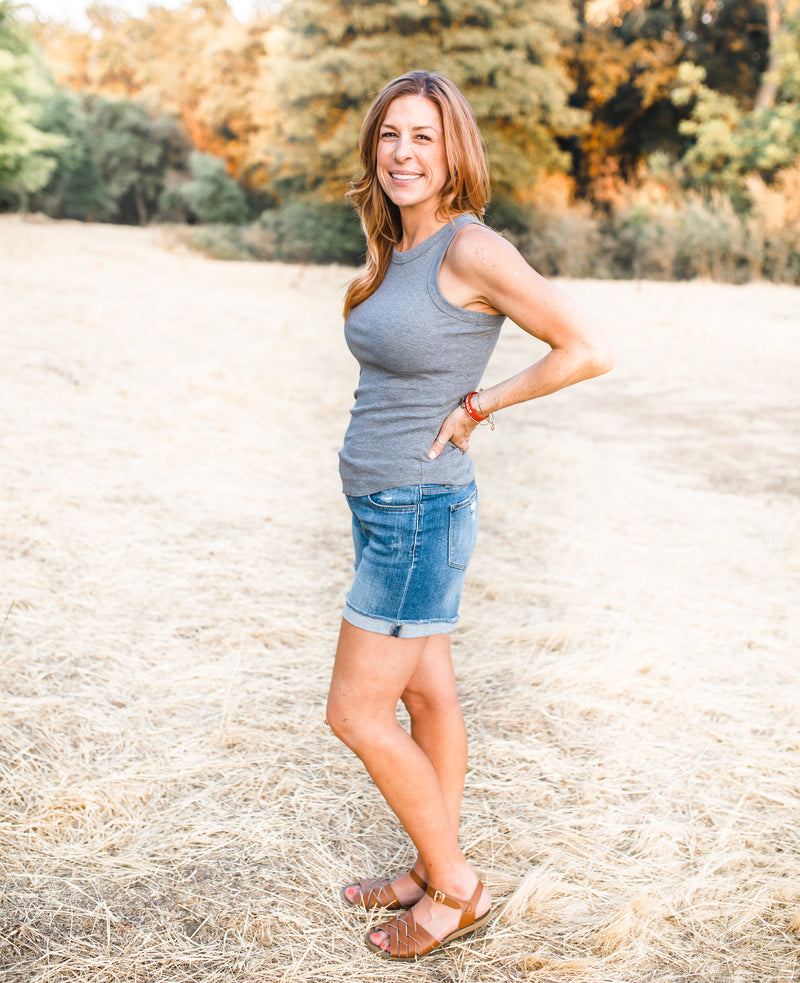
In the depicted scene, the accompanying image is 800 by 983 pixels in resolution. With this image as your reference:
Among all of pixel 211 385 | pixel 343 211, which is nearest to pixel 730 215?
pixel 343 211

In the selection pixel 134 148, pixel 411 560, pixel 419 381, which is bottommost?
pixel 411 560

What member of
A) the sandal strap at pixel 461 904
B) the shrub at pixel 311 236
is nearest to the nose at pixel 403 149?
the sandal strap at pixel 461 904

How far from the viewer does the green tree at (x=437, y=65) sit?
59.2ft

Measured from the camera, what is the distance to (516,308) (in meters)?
1.57

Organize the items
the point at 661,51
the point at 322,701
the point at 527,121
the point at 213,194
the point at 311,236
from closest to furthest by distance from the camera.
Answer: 1. the point at 322,701
2. the point at 527,121
3. the point at 311,236
4. the point at 661,51
5. the point at 213,194

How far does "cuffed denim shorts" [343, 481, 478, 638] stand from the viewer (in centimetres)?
165

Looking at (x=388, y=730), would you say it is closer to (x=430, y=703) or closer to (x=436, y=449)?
(x=430, y=703)

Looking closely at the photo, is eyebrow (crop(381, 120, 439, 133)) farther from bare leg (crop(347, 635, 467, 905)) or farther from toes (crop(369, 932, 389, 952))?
toes (crop(369, 932, 389, 952))

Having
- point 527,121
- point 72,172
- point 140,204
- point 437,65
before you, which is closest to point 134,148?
point 140,204

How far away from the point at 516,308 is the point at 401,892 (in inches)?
55.8

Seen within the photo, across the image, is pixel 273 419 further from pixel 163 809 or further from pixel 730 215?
pixel 730 215

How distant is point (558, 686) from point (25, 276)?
420 inches

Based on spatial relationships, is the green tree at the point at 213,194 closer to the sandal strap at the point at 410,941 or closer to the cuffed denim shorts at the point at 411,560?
the cuffed denim shorts at the point at 411,560

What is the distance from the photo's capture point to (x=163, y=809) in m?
2.38
